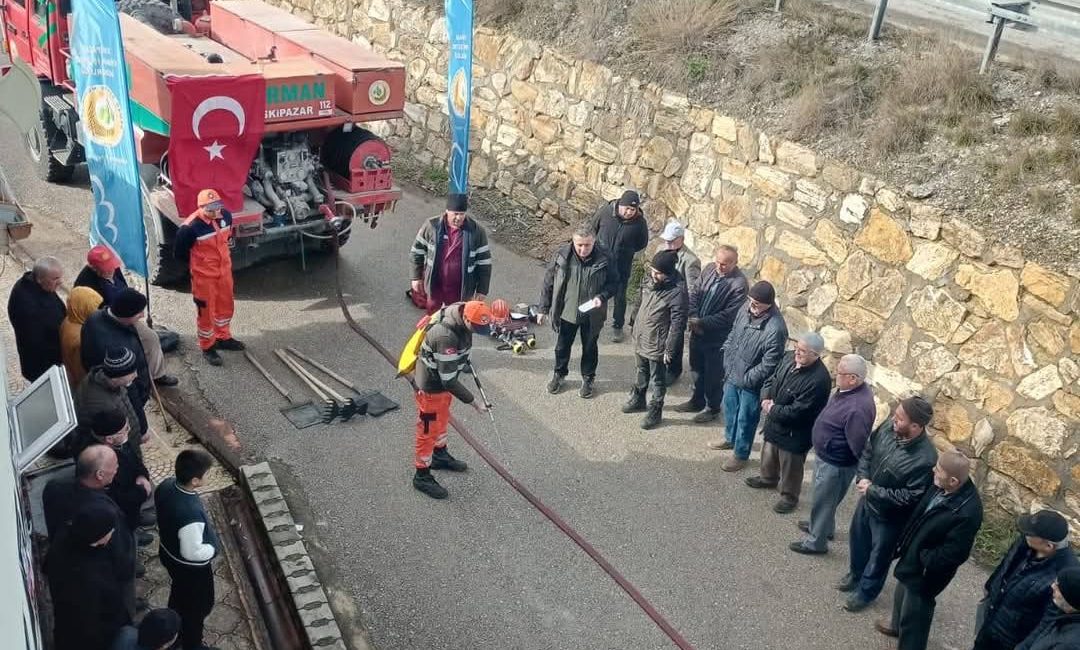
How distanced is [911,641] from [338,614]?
11.3 ft

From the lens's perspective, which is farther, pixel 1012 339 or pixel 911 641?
pixel 1012 339

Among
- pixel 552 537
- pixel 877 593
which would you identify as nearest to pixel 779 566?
pixel 877 593

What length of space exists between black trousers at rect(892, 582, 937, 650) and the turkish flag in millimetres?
6323

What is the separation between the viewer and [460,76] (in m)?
9.62

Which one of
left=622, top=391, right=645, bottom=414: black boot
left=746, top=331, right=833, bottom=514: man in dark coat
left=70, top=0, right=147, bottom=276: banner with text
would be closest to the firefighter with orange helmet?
left=70, top=0, right=147, bottom=276: banner with text

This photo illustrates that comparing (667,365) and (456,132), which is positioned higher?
(456,132)

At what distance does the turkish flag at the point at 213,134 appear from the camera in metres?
8.02

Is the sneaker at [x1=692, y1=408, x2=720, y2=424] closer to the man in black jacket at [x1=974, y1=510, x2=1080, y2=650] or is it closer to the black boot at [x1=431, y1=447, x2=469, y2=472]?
the black boot at [x1=431, y1=447, x2=469, y2=472]

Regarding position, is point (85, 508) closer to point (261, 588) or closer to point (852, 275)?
point (261, 588)

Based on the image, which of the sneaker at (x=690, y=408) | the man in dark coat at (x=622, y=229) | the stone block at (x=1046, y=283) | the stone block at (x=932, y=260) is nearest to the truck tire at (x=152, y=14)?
the man in dark coat at (x=622, y=229)

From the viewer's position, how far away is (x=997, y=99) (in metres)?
8.22

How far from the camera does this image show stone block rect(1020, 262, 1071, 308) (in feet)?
22.3

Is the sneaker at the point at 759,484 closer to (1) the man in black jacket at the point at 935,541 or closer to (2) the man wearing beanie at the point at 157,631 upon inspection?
(1) the man in black jacket at the point at 935,541

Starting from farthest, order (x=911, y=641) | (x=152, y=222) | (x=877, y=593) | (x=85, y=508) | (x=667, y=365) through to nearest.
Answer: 1. (x=152, y=222)
2. (x=667, y=365)
3. (x=877, y=593)
4. (x=911, y=641)
5. (x=85, y=508)
